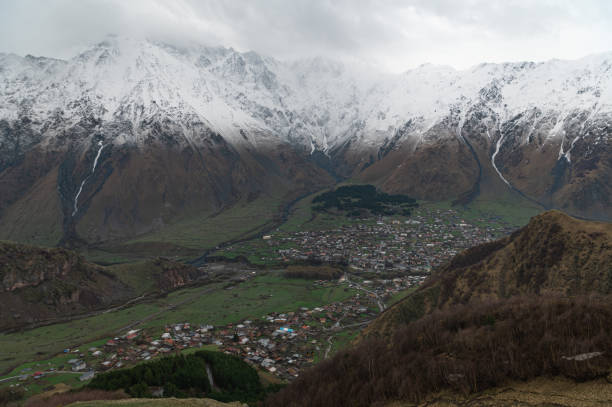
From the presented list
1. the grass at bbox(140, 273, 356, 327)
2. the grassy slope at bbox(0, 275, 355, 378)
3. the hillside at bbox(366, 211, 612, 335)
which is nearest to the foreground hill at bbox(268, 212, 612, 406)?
the hillside at bbox(366, 211, 612, 335)

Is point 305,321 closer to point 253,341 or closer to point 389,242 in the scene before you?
point 253,341

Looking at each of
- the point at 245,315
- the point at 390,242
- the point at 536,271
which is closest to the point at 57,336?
the point at 245,315

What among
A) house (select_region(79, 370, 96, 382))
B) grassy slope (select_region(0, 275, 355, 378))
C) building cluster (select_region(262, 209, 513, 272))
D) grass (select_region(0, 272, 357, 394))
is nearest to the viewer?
house (select_region(79, 370, 96, 382))

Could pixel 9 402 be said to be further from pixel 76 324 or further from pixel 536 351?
pixel 536 351

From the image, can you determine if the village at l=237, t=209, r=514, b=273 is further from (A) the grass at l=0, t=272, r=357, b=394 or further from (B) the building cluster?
(A) the grass at l=0, t=272, r=357, b=394

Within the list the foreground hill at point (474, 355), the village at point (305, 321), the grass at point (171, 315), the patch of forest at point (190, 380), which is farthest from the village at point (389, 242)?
the foreground hill at point (474, 355)

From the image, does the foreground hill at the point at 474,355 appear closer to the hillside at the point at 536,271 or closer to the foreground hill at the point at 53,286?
the hillside at the point at 536,271

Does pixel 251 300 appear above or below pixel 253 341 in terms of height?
below

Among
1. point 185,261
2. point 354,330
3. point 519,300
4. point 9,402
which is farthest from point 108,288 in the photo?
point 519,300

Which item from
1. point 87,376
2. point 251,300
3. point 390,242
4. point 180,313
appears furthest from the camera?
point 390,242

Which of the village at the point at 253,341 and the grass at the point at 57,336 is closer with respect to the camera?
the village at the point at 253,341
